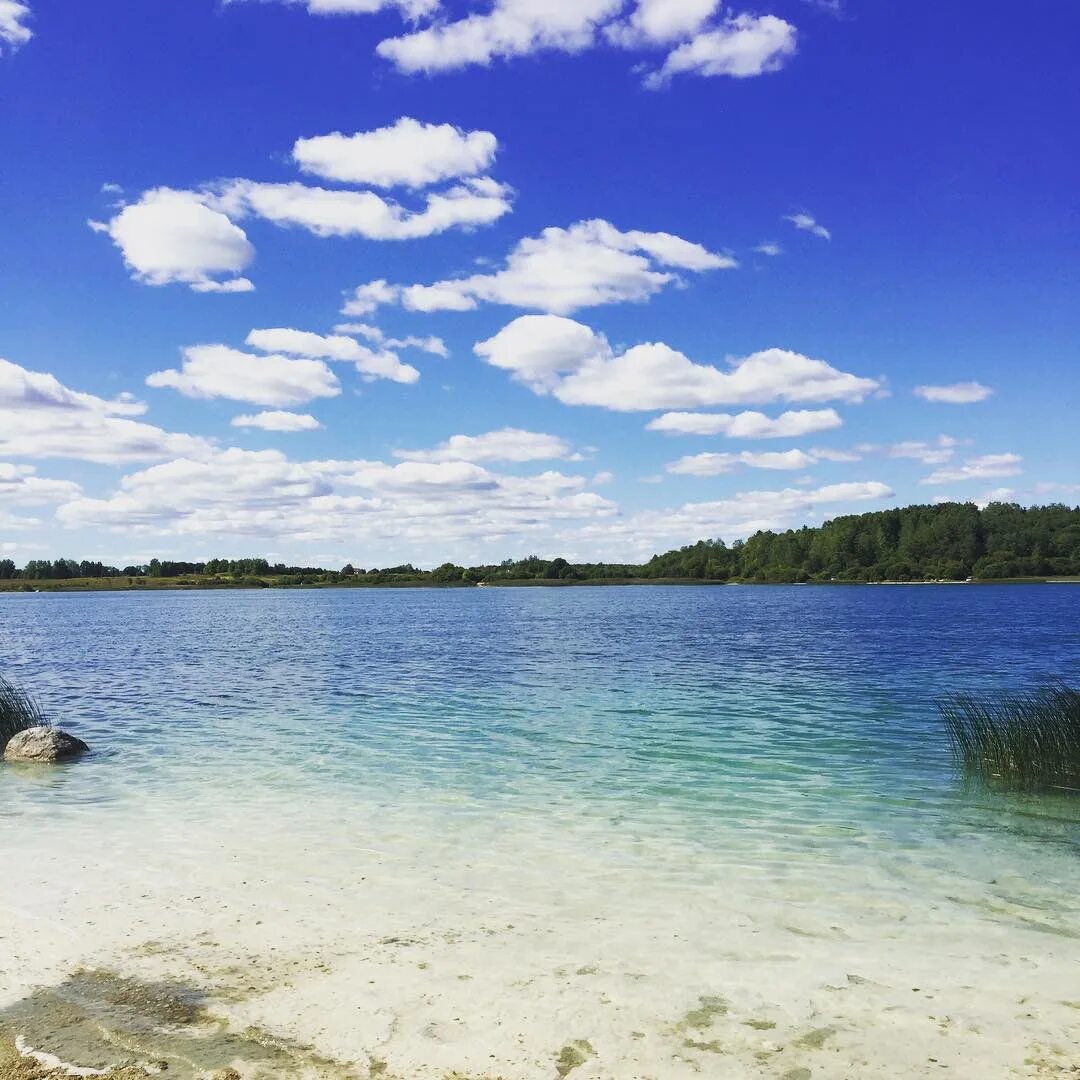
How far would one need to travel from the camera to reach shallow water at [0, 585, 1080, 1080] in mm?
7305

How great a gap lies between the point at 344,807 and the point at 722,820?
6.39 meters

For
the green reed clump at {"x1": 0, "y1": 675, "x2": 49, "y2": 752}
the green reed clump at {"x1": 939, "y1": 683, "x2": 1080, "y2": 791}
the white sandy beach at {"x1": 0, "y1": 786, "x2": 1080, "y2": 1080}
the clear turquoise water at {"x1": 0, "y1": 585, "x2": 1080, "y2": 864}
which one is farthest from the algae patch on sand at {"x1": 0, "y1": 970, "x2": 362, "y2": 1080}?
the green reed clump at {"x1": 0, "y1": 675, "x2": 49, "y2": 752}

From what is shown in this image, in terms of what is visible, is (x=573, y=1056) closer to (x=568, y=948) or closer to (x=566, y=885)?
(x=568, y=948)

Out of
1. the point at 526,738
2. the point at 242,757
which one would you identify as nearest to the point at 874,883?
the point at 526,738

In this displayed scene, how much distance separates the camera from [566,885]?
1110 cm

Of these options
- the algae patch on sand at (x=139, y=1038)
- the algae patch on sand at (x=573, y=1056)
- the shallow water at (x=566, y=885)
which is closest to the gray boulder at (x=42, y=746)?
the shallow water at (x=566, y=885)

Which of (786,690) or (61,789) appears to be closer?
(61,789)

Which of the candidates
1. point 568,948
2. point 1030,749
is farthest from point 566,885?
point 1030,749

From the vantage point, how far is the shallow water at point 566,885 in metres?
7.30

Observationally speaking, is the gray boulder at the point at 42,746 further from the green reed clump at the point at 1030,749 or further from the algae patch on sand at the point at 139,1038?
the green reed clump at the point at 1030,749

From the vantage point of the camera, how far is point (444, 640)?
200ft

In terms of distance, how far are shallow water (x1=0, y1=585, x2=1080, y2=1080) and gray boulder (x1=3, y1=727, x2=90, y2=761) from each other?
976 millimetres

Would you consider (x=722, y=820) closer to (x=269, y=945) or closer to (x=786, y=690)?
(x=269, y=945)

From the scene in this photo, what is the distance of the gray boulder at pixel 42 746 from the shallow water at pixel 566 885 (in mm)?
976
